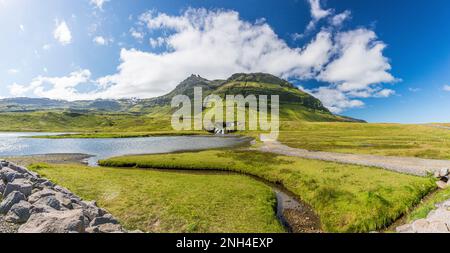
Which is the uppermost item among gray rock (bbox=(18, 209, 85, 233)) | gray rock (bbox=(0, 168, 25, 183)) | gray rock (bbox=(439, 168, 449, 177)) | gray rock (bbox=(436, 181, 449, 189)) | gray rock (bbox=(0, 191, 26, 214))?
gray rock (bbox=(0, 168, 25, 183))

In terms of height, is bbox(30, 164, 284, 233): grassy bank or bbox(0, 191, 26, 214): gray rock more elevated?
bbox(0, 191, 26, 214): gray rock

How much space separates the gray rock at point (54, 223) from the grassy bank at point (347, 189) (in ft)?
77.1

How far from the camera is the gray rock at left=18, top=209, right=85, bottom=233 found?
45.8 ft

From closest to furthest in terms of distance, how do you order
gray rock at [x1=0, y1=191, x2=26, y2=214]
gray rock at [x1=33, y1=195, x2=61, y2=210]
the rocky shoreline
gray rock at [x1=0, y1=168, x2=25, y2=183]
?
1. the rocky shoreline
2. gray rock at [x1=0, y1=191, x2=26, y2=214]
3. gray rock at [x1=33, y1=195, x2=61, y2=210]
4. gray rock at [x1=0, y1=168, x2=25, y2=183]

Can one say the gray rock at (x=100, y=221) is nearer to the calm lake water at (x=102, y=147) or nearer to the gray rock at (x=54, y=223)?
the gray rock at (x=54, y=223)

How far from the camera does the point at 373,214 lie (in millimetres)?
25375

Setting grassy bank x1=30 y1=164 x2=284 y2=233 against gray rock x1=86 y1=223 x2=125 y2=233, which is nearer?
gray rock x1=86 y1=223 x2=125 y2=233

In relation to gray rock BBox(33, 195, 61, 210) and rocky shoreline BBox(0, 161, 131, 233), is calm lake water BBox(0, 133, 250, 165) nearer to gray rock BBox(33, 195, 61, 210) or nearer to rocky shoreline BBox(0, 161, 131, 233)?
rocky shoreline BBox(0, 161, 131, 233)

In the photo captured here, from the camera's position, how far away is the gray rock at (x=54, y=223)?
45.8 ft

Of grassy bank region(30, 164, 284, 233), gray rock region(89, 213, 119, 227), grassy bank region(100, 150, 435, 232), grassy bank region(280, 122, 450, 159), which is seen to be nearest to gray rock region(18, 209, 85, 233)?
gray rock region(89, 213, 119, 227)

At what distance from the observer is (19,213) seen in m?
15.8

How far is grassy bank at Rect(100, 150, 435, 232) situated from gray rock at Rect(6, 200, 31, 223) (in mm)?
26864
